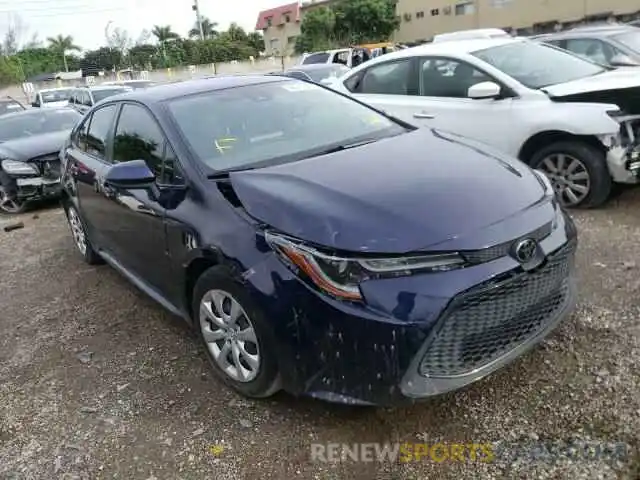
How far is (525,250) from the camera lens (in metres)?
2.45

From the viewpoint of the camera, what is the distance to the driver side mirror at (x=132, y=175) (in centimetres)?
322

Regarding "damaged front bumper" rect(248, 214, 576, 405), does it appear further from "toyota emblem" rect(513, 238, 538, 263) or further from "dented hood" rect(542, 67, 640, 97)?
"dented hood" rect(542, 67, 640, 97)

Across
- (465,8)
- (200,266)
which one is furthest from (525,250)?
(465,8)

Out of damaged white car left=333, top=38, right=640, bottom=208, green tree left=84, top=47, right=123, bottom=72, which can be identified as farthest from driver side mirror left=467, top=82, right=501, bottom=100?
green tree left=84, top=47, right=123, bottom=72

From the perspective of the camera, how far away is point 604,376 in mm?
2885

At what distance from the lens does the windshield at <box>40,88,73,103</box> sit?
58.2ft

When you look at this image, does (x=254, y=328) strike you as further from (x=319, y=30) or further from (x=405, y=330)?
(x=319, y=30)

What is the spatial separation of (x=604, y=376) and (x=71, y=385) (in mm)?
2856

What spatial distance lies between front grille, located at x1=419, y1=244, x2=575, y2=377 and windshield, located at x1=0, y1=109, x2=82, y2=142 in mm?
7941

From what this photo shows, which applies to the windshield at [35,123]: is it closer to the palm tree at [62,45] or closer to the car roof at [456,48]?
the car roof at [456,48]

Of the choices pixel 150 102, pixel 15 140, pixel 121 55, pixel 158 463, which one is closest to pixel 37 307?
pixel 150 102

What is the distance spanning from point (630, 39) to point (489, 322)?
9.33m

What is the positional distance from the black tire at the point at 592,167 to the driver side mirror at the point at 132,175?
11.6 ft

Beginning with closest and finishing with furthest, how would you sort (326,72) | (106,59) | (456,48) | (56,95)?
(456,48), (326,72), (56,95), (106,59)
